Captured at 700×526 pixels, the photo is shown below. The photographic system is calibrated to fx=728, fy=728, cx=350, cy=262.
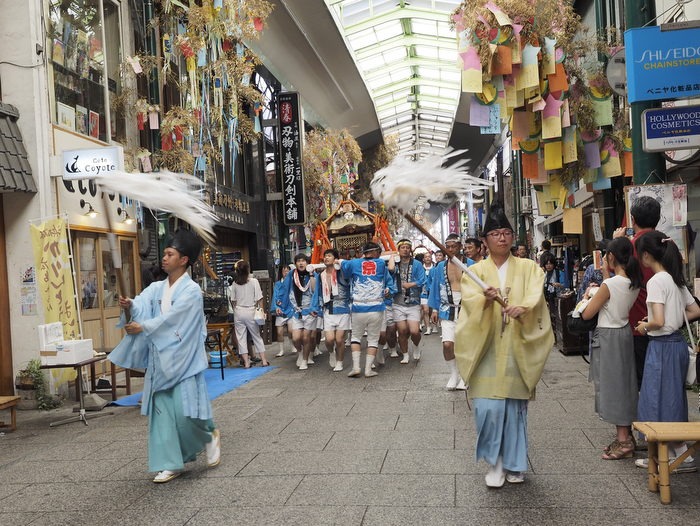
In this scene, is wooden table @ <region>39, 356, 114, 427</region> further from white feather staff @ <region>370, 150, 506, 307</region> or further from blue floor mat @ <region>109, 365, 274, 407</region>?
white feather staff @ <region>370, 150, 506, 307</region>

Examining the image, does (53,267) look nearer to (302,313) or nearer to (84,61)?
(84,61)

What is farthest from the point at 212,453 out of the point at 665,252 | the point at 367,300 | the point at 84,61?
the point at 84,61

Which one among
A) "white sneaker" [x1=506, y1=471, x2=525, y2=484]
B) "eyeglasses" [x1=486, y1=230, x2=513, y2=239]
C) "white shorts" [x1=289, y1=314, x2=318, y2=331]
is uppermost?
"eyeglasses" [x1=486, y1=230, x2=513, y2=239]

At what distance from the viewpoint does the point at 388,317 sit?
11.6m

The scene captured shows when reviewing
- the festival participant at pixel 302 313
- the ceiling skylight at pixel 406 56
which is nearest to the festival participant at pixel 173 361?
the festival participant at pixel 302 313

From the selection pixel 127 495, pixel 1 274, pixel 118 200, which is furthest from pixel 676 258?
pixel 118 200

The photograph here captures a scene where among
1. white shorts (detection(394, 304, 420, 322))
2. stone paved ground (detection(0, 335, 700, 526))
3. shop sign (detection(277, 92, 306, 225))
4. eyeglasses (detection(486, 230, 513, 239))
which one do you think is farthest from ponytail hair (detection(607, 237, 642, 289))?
shop sign (detection(277, 92, 306, 225))

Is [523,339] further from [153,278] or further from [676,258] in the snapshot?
[153,278]

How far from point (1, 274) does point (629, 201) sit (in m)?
7.27

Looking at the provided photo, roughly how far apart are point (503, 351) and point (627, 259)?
1128 millimetres

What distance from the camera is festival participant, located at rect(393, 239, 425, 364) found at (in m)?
11.0

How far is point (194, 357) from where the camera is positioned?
5363 millimetres

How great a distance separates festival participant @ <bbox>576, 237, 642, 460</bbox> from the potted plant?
6.49 m

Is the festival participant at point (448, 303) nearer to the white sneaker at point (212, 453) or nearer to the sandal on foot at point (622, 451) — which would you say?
the sandal on foot at point (622, 451)
